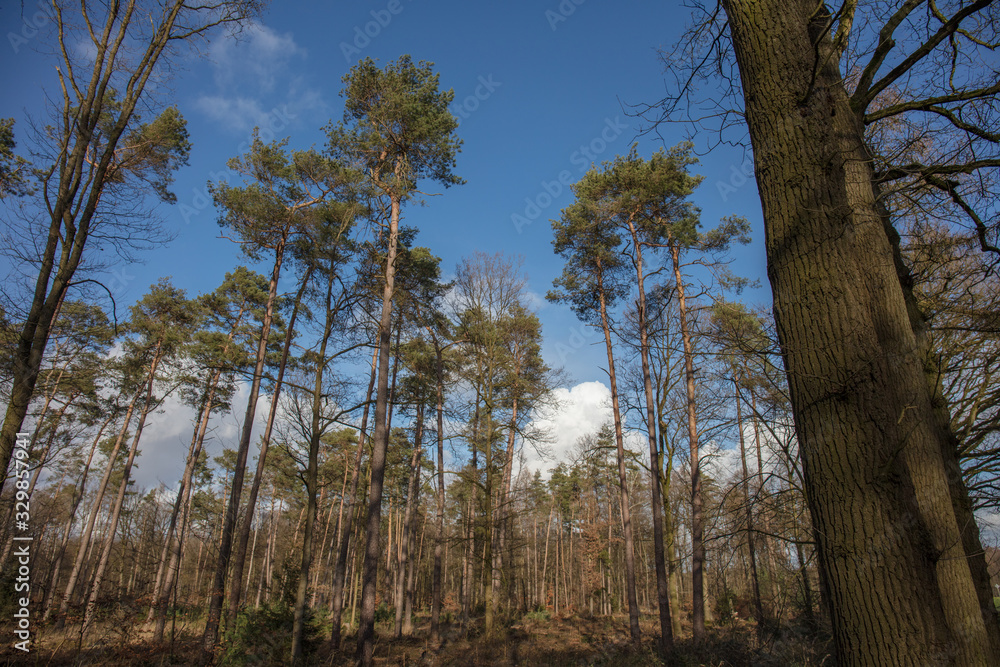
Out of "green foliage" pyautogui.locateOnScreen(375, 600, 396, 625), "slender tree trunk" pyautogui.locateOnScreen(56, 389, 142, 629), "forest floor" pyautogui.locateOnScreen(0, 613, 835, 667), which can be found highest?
"slender tree trunk" pyautogui.locateOnScreen(56, 389, 142, 629)

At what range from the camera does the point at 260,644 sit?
9.01 m

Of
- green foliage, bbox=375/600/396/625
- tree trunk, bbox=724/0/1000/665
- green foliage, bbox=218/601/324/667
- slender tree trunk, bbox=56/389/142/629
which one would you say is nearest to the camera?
tree trunk, bbox=724/0/1000/665

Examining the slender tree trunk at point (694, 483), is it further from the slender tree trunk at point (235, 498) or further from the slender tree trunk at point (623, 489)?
the slender tree trunk at point (235, 498)

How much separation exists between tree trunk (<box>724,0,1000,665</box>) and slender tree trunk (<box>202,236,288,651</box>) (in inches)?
379

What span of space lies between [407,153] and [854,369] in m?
11.0

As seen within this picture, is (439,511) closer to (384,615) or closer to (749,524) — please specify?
(749,524)

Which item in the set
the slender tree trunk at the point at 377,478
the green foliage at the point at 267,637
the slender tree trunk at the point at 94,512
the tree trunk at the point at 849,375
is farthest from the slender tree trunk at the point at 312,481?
the slender tree trunk at the point at 94,512

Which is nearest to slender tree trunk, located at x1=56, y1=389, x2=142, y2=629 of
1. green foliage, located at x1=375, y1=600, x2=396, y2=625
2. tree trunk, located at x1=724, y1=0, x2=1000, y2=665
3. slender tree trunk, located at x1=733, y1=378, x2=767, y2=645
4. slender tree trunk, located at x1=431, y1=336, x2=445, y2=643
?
green foliage, located at x1=375, y1=600, x2=396, y2=625

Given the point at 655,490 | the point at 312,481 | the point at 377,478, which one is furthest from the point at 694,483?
the point at 312,481

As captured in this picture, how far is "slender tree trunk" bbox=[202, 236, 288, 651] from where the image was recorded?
8.84m

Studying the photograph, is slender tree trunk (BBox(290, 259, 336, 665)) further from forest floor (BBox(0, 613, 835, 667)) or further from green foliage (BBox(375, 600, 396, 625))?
green foliage (BBox(375, 600, 396, 625))

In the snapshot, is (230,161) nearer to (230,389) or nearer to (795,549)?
(230,389)

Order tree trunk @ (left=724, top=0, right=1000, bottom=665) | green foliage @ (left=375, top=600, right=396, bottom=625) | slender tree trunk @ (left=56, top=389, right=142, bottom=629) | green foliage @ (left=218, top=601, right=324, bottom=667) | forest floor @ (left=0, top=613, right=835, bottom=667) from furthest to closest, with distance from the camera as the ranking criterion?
green foliage @ (left=375, top=600, right=396, bottom=625) < slender tree trunk @ (left=56, top=389, right=142, bottom=629) < green foliage @ (left=218, top=601, right=324, bottom=667) < forest floor @ (left=0, top=613, right=835, bottom=667) < tree trunk @ (left=724, top=0, right=1000, bottom=665)

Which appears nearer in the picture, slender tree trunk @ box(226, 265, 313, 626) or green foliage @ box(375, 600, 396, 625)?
slender tree trunk @ box(226, 265, 313, 626)
